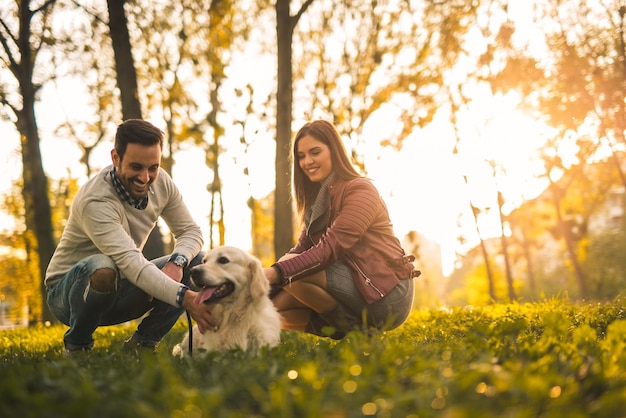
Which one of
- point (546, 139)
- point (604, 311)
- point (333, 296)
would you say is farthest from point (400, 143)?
point (333, 296)

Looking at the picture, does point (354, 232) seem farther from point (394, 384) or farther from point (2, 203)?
point (2, 203)

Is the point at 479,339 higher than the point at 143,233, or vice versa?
the point at 143,233

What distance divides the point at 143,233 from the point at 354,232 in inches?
73.9

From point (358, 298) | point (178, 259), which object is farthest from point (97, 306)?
point (358, 298)

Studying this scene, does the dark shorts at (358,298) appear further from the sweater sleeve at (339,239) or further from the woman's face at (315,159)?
the woman's face at (315,159)

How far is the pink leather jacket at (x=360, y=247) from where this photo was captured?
13.8 ft

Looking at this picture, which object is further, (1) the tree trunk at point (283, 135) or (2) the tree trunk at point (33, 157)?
(2) the tree trunk at point (33, 157)

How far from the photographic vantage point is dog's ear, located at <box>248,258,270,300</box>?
4207mm

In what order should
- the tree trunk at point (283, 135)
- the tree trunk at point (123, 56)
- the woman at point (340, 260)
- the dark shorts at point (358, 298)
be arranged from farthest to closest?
the tree trunk at point (123, 56)
the tree trunk at point (283, 135)
the dark shorts at point (358, 298)
the woman at point (340, 260)

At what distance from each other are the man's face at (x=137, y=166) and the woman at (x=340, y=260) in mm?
1227

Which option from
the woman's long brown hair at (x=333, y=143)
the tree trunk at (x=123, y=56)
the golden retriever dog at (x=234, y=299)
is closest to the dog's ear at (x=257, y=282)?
the golden retriever dog at (x=234, y=299)

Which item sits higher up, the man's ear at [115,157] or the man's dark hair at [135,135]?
the man's dark hair at [135,135]

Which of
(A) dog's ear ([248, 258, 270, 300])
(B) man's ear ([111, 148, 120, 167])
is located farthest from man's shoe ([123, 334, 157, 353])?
(B) man's ear ([111, 148, 120, 167])

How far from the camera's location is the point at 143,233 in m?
4.77
